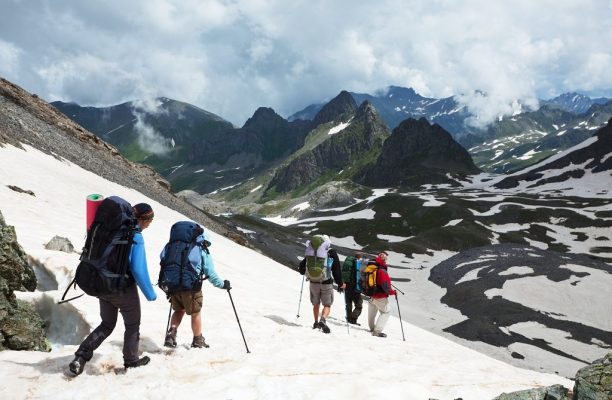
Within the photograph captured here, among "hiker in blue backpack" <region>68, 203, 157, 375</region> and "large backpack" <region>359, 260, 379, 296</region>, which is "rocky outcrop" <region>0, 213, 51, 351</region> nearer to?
"hiker in blue backpack" <region>68, 203, 157, 375</region>

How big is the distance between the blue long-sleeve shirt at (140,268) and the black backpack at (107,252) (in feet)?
0.29

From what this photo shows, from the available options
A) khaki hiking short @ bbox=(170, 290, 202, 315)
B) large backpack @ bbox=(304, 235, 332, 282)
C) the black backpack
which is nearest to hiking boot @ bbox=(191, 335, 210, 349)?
khaki hiking short @ bbox=(170, 290, 202, 315)

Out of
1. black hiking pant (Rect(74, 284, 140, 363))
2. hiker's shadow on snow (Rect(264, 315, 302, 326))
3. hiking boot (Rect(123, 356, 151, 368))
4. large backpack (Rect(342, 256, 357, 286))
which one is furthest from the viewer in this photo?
large backpack (Rect(342, 256, 357, 286))

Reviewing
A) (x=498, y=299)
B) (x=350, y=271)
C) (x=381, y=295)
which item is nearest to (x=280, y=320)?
(x=381, y=295)

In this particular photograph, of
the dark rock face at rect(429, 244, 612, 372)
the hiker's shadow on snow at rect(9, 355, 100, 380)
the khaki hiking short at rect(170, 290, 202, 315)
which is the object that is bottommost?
the dark rock face at rect(429, 244, 612, 372)

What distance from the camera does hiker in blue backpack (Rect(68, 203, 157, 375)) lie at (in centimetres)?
755

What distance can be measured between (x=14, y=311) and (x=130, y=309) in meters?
2.80

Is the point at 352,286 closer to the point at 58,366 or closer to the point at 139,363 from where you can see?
the point at 139,363

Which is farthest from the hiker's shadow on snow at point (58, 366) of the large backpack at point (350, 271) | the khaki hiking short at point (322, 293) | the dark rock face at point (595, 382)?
the large backpack at point (350, 271)

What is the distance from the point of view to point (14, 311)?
8.64 meters

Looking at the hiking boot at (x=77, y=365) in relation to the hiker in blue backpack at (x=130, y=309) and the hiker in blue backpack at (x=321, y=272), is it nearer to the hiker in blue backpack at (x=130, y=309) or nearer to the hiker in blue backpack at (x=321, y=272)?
the hiker in blue backpack at (x=130, y=309)

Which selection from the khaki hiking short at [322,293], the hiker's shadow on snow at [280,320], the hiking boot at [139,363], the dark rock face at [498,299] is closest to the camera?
the hiking boot at [139,363]

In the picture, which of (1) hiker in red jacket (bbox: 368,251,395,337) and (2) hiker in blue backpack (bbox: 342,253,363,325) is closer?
(1) hiker in red jacket (bbox: 368,251,395,337)

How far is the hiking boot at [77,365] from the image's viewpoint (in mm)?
7414
